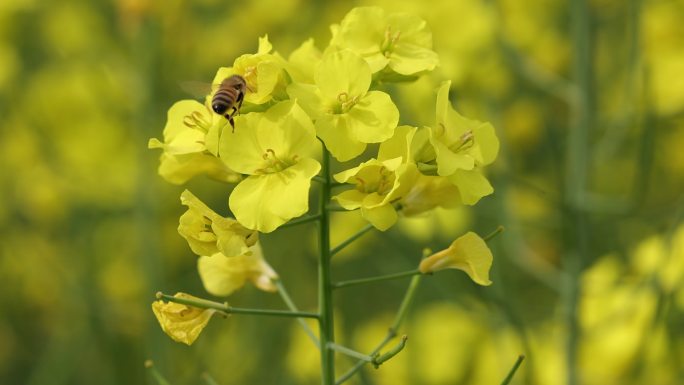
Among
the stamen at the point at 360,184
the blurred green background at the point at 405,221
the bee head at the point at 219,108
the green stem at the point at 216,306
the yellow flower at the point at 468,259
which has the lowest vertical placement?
the blurred green background at the point at 405,221

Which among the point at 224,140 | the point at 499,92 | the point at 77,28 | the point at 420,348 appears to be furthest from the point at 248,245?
the point at 77,28

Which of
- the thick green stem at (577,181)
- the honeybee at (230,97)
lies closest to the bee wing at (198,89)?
the honeybee at (230,97)

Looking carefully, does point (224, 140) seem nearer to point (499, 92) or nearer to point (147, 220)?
point (147, 220)

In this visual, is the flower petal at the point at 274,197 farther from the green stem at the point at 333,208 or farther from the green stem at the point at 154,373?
the green stem at the point at 154,373

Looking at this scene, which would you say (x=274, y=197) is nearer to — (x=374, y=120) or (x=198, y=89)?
(x=374, y=120)

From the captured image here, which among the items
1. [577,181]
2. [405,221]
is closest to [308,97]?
[577,181]

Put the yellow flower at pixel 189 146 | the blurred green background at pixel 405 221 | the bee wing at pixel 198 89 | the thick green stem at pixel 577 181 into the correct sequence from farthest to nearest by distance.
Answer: the blurred green background at pixel 405 221, the thick green stem at pixel 577 181, the bee wing at pixel 198 89, the yellow flower at pixel 189 146
